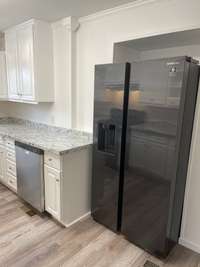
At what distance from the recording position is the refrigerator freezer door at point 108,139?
194cm

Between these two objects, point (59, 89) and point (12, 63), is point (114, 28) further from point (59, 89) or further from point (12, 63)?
point (12, 63)

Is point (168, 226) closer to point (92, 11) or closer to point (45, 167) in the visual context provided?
point (45, 167)

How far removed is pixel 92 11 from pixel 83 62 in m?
0.61

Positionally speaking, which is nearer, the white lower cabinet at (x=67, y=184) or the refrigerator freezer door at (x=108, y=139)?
the refrigerator freezer door at (x=108, y=139)

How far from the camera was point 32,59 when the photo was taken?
2.78 meters

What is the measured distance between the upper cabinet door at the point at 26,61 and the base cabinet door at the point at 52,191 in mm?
1247

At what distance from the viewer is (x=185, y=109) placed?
1.61 meters

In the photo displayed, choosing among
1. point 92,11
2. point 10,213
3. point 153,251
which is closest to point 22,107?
point 10,213

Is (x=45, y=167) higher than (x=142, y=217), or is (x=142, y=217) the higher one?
(x=45, y=167)

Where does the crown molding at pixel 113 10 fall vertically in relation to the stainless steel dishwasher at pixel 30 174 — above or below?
above

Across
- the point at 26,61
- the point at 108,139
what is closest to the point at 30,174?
the point at 108,139

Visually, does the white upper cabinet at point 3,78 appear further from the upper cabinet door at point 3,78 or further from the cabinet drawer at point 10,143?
the cabinet drawer at point 10,143

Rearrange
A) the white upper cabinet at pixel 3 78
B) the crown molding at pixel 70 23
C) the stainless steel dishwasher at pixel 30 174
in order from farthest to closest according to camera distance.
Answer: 1. the white upper cabinet at pixel 3 78
2. the crown molding at pixel 70 23
3. the stainless steel dishwasher at pixel 30 174

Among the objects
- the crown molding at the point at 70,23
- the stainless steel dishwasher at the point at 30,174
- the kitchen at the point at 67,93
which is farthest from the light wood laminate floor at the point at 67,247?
the crown molding at the point at 70,23
